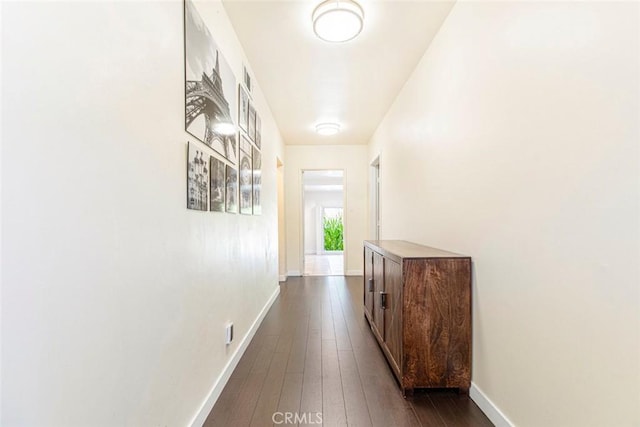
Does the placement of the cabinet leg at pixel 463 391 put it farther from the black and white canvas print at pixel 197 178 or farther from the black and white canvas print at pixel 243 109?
the black and white canvas print at pixel 243 109

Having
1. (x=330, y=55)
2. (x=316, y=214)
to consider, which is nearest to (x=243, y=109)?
(x=330, y=55)

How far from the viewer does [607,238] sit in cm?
95

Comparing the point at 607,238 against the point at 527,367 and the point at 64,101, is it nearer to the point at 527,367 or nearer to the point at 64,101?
the point at 527,367

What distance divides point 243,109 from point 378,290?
6.17 ft

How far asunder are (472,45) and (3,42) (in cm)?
202

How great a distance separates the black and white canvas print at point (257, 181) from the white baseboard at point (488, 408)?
213 centimetres

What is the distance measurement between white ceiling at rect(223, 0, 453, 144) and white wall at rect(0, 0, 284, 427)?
2.96 ft

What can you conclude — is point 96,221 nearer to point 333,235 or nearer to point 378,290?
point 378,290

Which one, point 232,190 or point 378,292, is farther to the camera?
point 378,292

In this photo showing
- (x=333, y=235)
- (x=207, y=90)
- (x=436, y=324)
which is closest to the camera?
(x=207, y=90)

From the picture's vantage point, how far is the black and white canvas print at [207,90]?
144 centimetres

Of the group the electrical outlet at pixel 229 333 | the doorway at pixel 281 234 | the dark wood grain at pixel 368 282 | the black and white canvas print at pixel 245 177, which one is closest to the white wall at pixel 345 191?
the doorway at pixel 281 234

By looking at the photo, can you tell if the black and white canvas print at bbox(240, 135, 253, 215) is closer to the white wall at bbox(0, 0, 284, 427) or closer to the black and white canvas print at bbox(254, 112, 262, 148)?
the black and white canvas print at bbox(254, 112, 262, 148)

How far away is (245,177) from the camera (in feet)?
8.14
